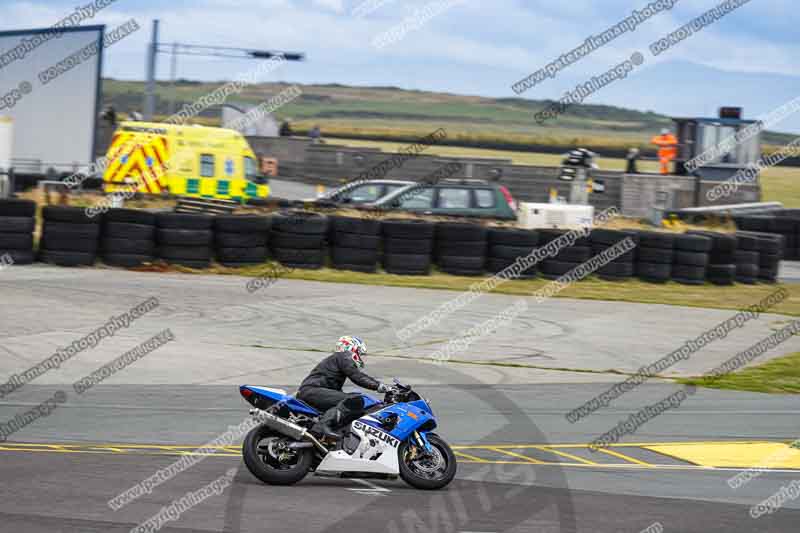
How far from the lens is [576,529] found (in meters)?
7.89

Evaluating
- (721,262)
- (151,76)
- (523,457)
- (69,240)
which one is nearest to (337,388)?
(523,457)

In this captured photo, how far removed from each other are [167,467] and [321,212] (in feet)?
47.9

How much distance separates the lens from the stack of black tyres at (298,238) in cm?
2073

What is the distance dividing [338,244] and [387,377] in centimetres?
800

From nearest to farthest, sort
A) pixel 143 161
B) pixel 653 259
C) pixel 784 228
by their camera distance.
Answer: pixel 653 259, pixel 143 161, pixel 784 228

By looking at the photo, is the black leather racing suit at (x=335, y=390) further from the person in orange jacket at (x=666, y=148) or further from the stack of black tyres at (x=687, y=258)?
the person in orange jacket at (x=666, y=148)

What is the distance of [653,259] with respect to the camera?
874 inches

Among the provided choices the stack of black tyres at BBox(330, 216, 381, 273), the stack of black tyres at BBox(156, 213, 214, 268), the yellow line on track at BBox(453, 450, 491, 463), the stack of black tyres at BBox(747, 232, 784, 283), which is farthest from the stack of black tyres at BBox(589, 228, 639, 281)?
the yellow line on track at BBox(453, 450, 491, 463)

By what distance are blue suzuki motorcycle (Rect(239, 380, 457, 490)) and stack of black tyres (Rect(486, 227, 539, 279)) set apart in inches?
499

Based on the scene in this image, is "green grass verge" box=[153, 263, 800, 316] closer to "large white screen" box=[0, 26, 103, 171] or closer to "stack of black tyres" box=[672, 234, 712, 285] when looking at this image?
"stack of black tyres" box=[672, 234, 712, 285]

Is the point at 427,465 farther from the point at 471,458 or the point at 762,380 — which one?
the point at 762,380

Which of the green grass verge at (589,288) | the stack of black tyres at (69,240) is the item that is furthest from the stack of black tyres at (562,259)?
the stack of black tyres at (69,240)

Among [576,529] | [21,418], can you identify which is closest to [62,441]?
[21,418]

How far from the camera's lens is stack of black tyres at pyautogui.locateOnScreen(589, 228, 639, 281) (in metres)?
21.8
